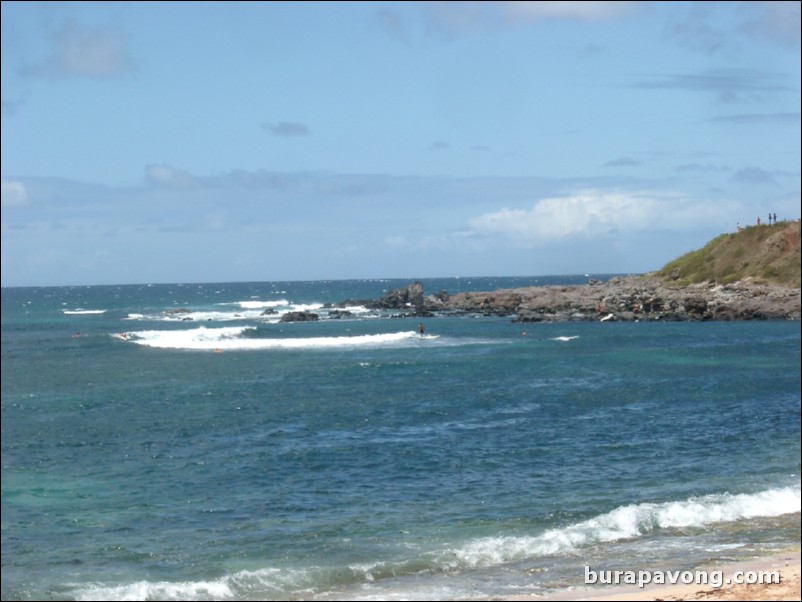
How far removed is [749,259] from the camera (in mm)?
81312

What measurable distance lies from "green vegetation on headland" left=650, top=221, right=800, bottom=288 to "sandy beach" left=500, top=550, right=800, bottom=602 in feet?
216

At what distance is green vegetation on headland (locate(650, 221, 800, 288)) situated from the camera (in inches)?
3046

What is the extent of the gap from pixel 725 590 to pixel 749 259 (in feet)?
240

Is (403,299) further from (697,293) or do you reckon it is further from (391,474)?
(391,474)

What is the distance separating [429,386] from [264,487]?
1880cm

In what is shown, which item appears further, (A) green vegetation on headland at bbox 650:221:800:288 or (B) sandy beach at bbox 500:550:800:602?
(A) green vegetation on headland at bbox 650:221:800:288

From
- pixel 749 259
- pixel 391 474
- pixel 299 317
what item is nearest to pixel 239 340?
pixel 299 317

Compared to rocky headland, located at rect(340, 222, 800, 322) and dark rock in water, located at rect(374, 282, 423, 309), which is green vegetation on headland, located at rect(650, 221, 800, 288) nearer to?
rocky headland, located at rect(340, 222, 800, 322)

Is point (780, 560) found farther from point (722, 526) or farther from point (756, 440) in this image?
point (756, 440)

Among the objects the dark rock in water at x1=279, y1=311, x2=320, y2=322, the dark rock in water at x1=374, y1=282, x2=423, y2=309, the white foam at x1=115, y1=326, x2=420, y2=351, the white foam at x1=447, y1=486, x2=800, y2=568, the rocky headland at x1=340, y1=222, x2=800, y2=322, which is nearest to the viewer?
the white foam at x1=447, y1=486, x2=800, y2=568

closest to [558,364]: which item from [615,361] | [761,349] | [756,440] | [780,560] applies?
[615,361]

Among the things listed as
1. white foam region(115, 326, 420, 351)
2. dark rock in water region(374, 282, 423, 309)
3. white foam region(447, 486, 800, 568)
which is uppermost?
dark rock in water region(374, 282, 423, 309)

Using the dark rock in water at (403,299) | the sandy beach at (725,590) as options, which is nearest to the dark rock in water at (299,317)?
the dark rock in water at (403,299)

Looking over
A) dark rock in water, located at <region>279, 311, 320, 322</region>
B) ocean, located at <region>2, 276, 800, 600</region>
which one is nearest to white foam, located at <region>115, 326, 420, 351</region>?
dark rock in water, located at <region>279, 311, 320, 322</region>
